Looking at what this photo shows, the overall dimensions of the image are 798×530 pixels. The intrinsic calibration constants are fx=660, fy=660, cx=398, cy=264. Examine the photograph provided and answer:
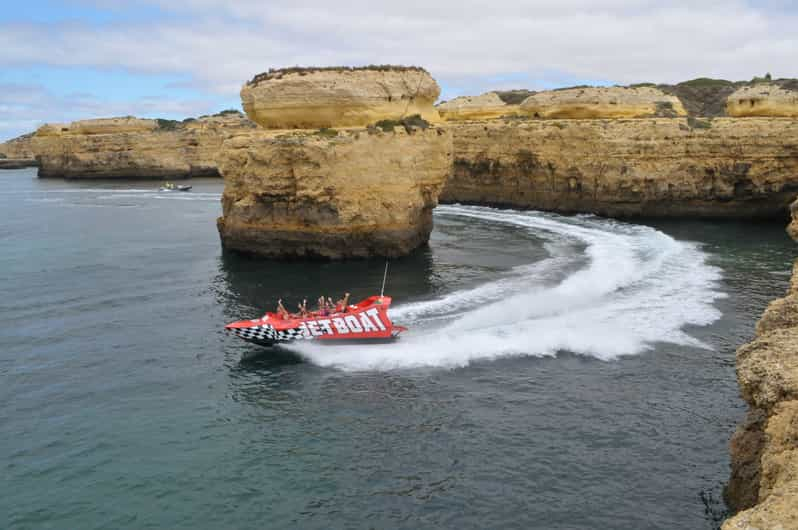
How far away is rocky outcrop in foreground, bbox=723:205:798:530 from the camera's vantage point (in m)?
8.53

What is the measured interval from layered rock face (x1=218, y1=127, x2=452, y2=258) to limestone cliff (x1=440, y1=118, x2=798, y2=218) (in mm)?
23128

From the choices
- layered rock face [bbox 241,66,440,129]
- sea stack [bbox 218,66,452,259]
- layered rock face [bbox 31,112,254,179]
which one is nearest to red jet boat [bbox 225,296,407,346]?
sea stack [bbox 218,66,452,259]

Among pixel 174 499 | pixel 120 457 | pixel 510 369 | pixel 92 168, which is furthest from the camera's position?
pixel 92 168

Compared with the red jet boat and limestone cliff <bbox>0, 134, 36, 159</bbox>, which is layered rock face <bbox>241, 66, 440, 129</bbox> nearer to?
the red jet boat

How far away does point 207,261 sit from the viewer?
42.1 metres

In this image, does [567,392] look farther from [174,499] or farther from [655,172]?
[655,172]

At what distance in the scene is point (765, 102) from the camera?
6138cm

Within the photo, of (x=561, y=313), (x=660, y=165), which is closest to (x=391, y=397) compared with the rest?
(x=561, y=313)

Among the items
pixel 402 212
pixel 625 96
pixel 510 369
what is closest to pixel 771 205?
pixel 625 96

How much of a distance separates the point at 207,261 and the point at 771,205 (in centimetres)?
4548

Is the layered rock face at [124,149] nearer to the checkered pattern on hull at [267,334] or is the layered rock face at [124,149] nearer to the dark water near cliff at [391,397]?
the dark water near cliff at [391,397]

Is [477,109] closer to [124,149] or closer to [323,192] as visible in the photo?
[323,192]

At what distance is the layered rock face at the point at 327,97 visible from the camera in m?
43.5

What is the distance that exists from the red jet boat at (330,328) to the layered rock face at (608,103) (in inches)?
1902
